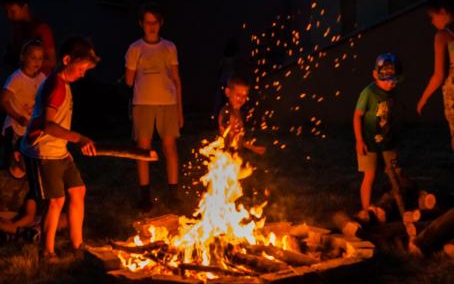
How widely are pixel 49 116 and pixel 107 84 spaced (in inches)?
486

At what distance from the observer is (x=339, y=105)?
49.8 feet

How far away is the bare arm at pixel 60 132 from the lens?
5.55 m

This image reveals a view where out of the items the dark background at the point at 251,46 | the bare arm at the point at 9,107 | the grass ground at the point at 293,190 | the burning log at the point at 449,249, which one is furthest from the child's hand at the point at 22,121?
the dark background at the point at 251,46

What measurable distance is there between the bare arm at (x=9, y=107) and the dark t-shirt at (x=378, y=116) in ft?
10.7

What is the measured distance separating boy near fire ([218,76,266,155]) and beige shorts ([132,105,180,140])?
2.48ft

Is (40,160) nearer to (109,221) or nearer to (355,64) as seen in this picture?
(109,221)

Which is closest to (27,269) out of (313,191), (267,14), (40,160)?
(40,160)

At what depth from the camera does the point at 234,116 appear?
7234 mm

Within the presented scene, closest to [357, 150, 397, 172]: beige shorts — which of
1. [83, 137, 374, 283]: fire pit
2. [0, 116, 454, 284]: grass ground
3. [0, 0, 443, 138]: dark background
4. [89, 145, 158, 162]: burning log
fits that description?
[0, 116, 454, 284]: grass ground

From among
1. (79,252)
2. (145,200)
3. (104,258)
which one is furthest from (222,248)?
(145,200)

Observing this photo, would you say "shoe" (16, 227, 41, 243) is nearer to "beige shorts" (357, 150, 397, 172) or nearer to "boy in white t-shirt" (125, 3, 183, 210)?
"boy in white t-shirt" (125, 3, 183, 210)

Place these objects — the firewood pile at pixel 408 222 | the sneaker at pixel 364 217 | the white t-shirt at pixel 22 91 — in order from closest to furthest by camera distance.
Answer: the firewood pile at pixel 408 222 → the sneaker at pixel 364 217 → the white t-shirt at pixel 22 91

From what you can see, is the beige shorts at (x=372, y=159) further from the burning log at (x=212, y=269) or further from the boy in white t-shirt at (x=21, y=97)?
the boy in white t-shirt at (x=21, y=97)

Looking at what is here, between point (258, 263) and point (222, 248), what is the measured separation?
0.39 metres
